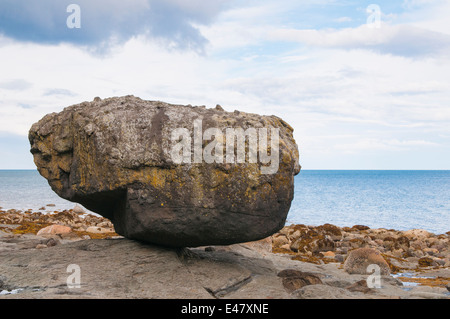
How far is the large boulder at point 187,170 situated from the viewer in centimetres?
780

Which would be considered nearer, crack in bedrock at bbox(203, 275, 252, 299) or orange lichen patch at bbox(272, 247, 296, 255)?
crack in bedrock at bbox(203, 275, 252, 299)

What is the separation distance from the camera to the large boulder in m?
7.80

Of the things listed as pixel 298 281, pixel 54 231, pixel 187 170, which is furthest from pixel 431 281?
pixel 54 231

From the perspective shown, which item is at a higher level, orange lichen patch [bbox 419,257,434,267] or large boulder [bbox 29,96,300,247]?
large boulder [bbox 29,96,300,247]

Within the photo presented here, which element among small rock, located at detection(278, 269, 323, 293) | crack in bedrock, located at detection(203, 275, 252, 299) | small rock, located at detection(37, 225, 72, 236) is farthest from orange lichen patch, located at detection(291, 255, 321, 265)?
small rock, located at detection(37, 225, 72, 236)

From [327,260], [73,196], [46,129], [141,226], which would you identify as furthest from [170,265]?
[327,260]

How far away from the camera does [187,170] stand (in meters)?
7.79

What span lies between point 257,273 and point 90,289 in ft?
10.5

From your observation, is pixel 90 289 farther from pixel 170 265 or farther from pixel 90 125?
pixel 90 125

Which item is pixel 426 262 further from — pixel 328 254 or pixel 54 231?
pixel 54 231

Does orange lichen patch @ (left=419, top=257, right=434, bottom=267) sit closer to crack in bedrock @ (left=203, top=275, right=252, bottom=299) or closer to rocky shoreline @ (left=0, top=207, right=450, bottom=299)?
rocky shoreline @ (left=0, top=207, right=450, bottom=299)

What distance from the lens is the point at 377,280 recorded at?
888cm

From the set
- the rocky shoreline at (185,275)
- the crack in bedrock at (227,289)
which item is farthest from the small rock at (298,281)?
the crack in bedrock at (227,289)

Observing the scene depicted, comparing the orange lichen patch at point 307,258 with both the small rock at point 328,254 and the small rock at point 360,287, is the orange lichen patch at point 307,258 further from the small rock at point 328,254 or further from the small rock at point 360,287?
the small rock at point 360,287
